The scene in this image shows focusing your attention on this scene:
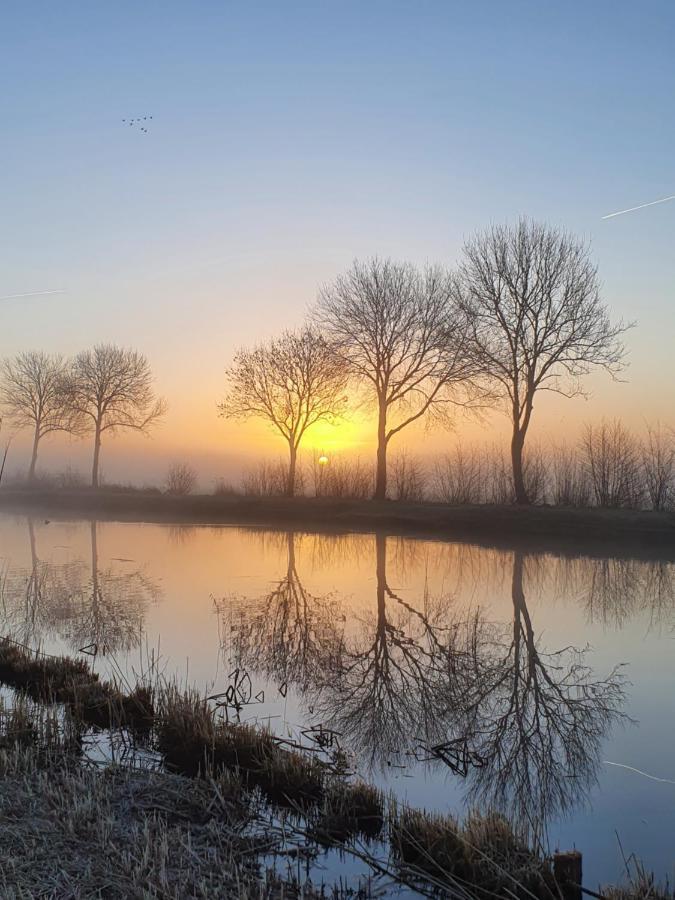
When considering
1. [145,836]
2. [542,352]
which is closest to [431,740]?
[145,836]

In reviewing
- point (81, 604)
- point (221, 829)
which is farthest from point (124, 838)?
point (81, 604)

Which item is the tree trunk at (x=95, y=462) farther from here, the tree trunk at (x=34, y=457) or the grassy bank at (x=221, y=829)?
the grassy bank at (x=221, y=829)

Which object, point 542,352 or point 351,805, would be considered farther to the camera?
point 542,352

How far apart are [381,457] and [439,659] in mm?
22972

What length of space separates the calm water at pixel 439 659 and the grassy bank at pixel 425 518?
458 cm

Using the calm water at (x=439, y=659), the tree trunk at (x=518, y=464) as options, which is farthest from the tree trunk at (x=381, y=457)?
the calm water at (x=439, y=659)

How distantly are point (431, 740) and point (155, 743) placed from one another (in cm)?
214

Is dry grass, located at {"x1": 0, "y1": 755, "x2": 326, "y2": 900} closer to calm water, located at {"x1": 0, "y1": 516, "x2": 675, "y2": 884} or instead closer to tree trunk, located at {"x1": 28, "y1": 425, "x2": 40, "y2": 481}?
calm water, located at {"x1": 0, "y1": 516, "x2": 675, "y2": 884}

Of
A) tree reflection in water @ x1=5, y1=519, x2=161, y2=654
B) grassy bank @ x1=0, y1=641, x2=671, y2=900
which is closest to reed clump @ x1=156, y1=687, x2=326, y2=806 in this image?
grassy bank @ x1=0, y1=641, x2=671, y2=900

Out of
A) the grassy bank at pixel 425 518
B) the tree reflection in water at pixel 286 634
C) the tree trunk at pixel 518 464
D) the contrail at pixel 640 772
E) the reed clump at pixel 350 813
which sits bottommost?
the contrail at pixel 640 772

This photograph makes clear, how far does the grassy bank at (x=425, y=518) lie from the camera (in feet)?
72.1

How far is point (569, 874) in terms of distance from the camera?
11.9ft

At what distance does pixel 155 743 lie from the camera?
18.8 feet

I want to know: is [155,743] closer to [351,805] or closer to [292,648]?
[351,805]
